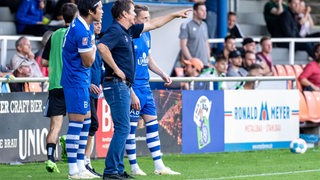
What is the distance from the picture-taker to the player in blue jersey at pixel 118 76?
11.2m

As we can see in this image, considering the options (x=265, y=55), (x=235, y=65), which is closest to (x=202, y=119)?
(x=235, y=65)

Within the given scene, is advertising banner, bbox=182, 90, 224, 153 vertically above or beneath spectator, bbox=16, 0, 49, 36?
beneath

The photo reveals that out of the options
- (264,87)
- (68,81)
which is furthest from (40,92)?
(264,87)

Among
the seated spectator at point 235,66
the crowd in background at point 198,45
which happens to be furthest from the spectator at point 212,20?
the seated spectator at point 235,66

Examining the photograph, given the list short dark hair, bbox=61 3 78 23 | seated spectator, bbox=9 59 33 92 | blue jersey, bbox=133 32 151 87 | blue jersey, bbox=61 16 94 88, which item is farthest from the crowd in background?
blue jersey, bbox=61 16 94 88

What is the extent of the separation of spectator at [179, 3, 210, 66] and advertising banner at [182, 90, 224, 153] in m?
2.58

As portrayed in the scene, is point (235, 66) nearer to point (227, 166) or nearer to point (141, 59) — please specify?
point (227, 166)

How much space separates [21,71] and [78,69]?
3993mm

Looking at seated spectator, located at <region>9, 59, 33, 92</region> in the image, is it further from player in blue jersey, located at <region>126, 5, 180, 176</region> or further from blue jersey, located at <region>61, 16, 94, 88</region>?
blue jersey, located at <region>61, 16, 94, 88</region>

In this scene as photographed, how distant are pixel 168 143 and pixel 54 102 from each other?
12.5ft

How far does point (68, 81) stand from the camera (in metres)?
11.5

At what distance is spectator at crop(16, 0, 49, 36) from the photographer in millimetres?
18469

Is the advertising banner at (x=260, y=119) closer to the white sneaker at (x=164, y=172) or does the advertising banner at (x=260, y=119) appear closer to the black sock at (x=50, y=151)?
the white sneaker at (x=164, y=172)

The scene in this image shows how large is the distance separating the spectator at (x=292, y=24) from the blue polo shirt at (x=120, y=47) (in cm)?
1167
